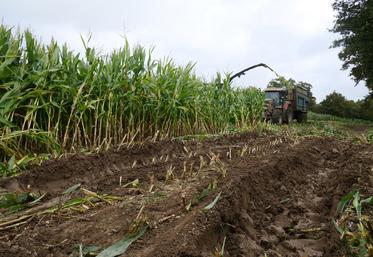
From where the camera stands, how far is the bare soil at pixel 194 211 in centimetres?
226

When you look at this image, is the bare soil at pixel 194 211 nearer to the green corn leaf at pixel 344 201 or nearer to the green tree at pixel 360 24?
the green corn leaf at pixel 344 201

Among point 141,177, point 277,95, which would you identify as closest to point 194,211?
point 141,177

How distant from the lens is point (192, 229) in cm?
228

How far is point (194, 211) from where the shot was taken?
258cm

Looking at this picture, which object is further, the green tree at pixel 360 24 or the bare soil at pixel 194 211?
the green tree at pixel 360 24

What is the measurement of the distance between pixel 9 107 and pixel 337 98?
40.5 metres

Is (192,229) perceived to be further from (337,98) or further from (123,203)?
(337,98)

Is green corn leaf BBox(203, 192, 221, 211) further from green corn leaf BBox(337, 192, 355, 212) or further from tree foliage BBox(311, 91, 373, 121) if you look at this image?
tree foliage BBox(311, 91, 373, 121)

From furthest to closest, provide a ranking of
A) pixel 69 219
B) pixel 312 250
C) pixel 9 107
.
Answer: pixel 9 107, pixel 69 219, pixel 312 250

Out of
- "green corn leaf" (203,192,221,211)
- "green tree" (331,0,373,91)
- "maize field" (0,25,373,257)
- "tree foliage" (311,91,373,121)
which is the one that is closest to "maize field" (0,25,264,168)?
"maize field" (0,25,373,257)

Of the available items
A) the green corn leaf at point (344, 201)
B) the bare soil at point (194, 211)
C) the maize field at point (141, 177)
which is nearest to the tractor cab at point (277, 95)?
the maize field at point (141, 177)

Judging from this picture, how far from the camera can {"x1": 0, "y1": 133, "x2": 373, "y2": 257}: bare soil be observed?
2.26 meters

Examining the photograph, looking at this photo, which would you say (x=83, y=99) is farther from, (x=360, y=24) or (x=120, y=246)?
(x=360, y=24)

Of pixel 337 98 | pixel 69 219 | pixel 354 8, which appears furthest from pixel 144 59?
pixel 337 98
